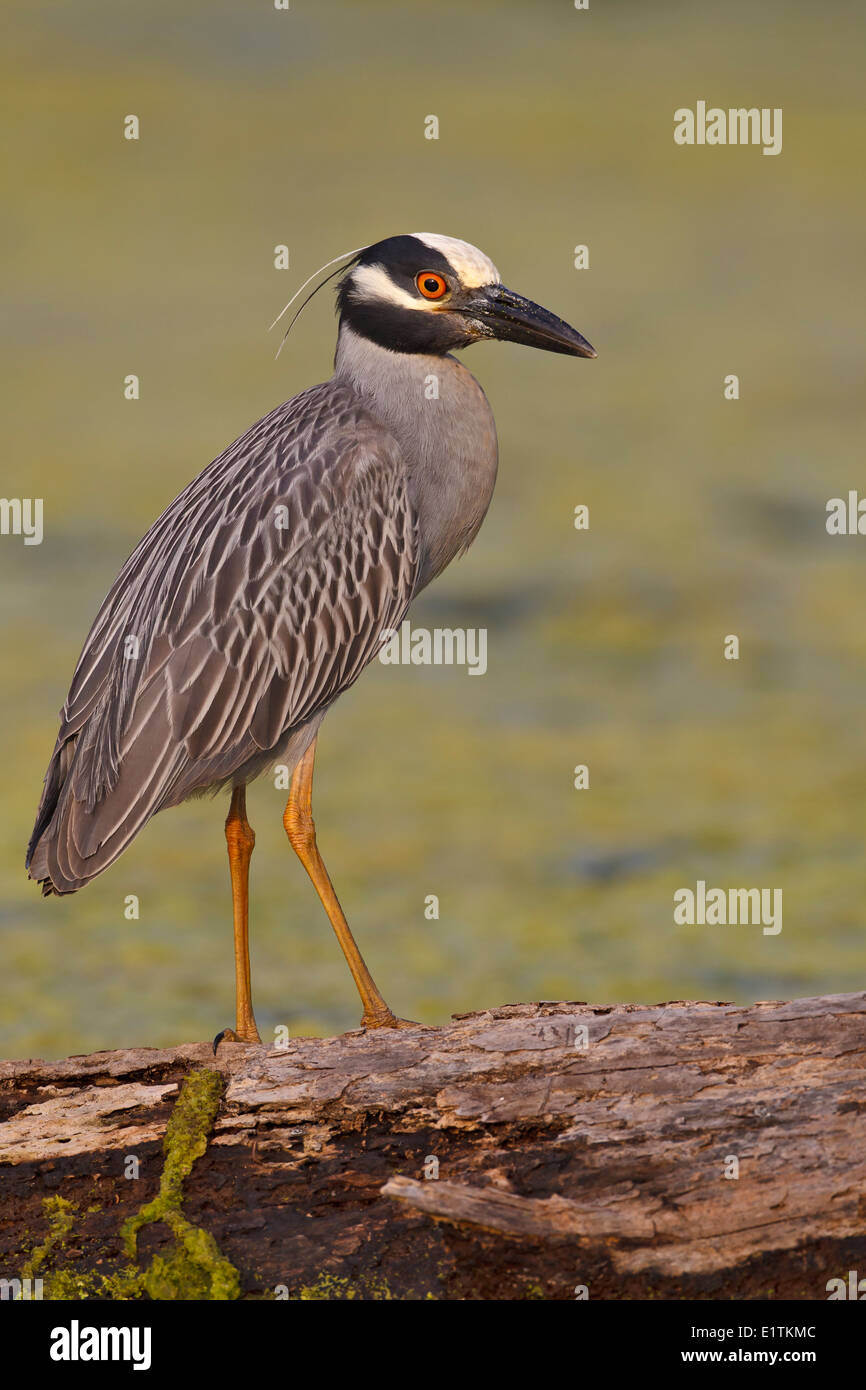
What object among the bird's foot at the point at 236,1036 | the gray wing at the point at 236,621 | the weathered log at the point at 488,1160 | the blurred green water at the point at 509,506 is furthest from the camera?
the blurred green water at the point at 509,506

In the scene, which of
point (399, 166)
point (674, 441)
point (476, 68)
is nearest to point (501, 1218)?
point (674, 441)

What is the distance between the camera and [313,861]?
4.57 meters

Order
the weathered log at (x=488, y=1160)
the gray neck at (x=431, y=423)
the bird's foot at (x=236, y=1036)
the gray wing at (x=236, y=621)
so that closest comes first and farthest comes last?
1. the weathered log at (x=488, y=1160)
2. the bird's foot at (x=236, y=1036)
3. the gray wing at (x=236, y=621)
4. the gray neck at (x=431, y=423)

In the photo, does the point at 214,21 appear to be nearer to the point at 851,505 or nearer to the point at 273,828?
the point at 851,505

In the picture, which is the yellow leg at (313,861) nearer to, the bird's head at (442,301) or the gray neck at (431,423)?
the gray neck at (431,423)

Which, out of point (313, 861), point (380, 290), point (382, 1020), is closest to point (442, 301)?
point (380, 290)

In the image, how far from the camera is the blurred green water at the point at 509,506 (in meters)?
7.13

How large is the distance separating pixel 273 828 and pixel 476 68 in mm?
10829

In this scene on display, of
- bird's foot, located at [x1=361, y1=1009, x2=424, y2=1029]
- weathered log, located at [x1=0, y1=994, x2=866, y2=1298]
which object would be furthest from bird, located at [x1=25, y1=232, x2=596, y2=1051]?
weathered log, located at [x1=0, y1=994, x2=866, y2=1298]

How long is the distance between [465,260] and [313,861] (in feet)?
5.71

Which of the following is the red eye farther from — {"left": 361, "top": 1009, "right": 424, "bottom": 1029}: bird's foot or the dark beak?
{"left": 361, "top": 1009, "right": 424, "bottom": 1029}: bird's foot

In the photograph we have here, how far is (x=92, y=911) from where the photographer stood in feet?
23.7

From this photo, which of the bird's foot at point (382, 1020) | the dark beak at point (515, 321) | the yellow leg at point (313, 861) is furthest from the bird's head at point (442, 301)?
the bird's foot at point (382, 1020)

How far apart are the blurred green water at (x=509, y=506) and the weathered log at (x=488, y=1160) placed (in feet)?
9.46
